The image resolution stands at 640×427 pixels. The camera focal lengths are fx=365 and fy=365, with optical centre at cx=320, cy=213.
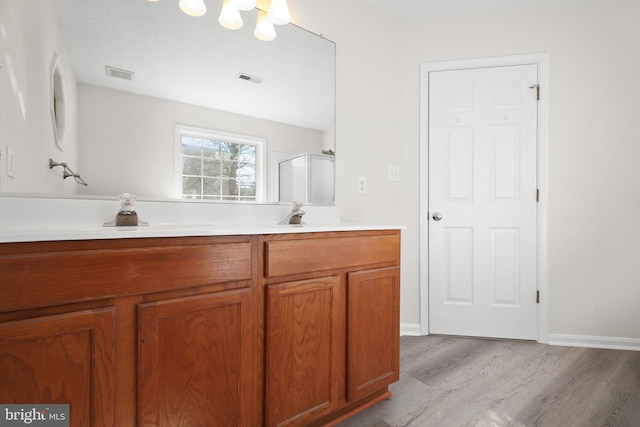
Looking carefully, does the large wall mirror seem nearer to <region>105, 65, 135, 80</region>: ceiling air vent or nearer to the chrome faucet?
<region>105, 65, 135, 80</region>: ceiling air vent

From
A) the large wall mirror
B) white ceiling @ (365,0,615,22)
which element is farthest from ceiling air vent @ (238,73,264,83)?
white ceiling @ (365,0,615,22)

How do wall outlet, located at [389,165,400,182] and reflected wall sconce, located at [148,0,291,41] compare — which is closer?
reflected wall sconce, located at [148,0,291,41]

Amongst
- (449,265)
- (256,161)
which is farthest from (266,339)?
(449,265)

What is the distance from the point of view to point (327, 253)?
1.50 meters

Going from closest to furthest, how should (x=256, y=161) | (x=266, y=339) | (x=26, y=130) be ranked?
(x=26, y=130) → (x=266, y=339) → (x=256, y=161)

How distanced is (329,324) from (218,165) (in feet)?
2.85

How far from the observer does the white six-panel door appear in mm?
2611

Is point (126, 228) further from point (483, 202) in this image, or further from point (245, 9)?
point (483, 202)

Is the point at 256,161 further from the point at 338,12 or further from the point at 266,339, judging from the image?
the point at 338,12

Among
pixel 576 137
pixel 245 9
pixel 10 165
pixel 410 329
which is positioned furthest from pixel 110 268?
pixel 576 137

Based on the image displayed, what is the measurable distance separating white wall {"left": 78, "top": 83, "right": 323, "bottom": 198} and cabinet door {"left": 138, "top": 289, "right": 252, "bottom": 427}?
627 mm

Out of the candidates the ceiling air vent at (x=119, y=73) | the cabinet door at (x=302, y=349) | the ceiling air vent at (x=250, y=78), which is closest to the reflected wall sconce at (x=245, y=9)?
the ceiling air vent at (x=250, y=78)

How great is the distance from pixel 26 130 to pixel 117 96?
1.18ft

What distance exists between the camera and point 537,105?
2.59 meters
